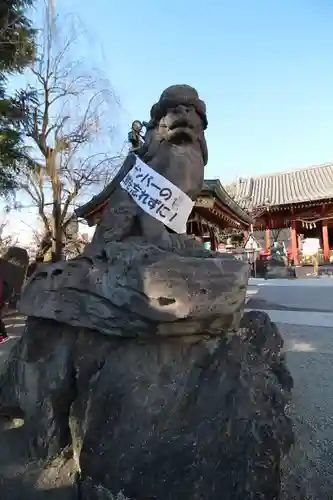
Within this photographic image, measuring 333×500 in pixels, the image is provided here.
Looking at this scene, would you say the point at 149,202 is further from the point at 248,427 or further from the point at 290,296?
the point at 290,296

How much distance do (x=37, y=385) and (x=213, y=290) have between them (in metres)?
1.01

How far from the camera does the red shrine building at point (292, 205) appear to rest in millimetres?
13578

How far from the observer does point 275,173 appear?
18.9 m

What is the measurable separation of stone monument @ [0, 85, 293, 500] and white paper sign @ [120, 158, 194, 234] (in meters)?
0.23

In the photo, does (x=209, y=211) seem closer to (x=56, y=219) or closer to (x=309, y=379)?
(x=56, y=219)

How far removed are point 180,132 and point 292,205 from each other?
1241 cm

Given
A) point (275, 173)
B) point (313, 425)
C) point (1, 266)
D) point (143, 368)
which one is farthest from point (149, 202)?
point (275, 173)

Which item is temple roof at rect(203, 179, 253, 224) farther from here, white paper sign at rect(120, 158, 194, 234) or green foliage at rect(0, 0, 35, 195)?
white paper sign at rect(120, 158, 194, 234)

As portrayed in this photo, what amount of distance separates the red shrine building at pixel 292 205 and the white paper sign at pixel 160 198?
11.7m

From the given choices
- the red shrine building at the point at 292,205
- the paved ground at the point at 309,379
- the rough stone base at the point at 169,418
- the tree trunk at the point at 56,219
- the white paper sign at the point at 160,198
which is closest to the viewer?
the rough stone base at the point at 169,418

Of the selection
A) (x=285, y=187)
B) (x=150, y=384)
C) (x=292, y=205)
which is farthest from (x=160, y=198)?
(x=285, y=187)

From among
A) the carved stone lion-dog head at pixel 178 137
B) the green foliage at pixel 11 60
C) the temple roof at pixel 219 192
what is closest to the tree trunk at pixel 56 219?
the green foliage at pixel 11 60

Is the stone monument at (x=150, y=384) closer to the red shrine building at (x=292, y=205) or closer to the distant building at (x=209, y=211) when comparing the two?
the distant building at (x=209, y=211)

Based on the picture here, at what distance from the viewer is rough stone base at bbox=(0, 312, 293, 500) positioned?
1.48m
